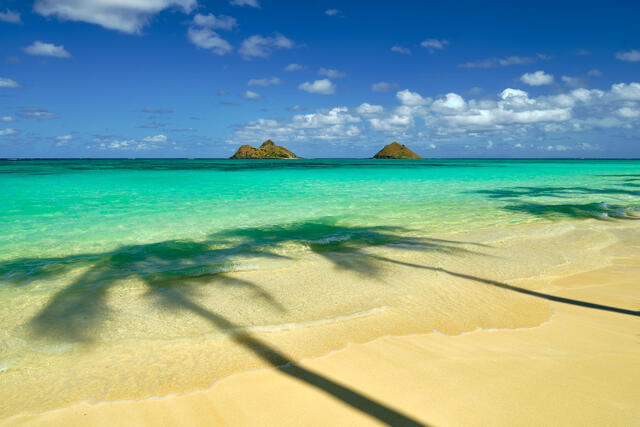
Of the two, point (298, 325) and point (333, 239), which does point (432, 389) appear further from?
point (333, 239)

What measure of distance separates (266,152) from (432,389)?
17898 cm

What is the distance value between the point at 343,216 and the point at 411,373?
1005 cm

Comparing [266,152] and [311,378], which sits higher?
[266,152]

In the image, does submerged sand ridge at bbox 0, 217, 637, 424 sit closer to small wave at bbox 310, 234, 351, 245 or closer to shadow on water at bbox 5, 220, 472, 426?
shadow on water at bbox 5, 220, 472, 426

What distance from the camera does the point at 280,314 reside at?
455 cm

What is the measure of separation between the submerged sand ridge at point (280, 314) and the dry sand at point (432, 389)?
8.3 inches

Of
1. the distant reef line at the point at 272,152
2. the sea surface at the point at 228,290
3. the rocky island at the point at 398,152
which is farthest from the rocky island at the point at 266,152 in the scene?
the sea surface at the point at 228,290

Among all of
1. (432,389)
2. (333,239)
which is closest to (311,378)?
(432,389)

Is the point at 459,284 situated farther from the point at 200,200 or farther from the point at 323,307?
the point at 200,200

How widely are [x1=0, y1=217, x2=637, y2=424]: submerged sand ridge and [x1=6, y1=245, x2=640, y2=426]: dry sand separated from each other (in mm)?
212

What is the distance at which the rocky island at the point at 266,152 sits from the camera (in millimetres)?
175425

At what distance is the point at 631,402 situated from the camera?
281cm

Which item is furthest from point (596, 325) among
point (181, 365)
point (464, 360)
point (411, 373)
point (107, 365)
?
point (107, 365)

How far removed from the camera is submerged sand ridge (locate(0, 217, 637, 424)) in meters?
3.26
